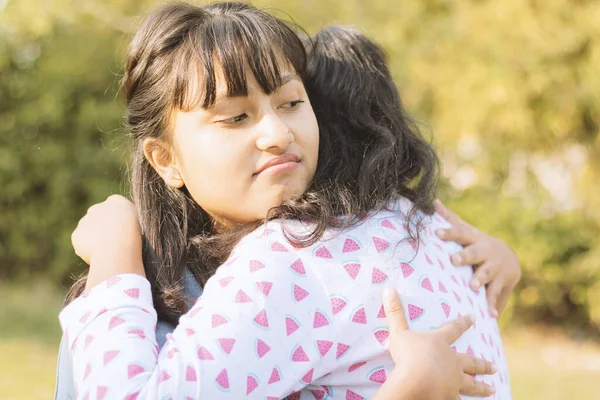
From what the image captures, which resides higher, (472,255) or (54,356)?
(472,255)

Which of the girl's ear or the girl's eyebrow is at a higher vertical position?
the girl's eyebrow

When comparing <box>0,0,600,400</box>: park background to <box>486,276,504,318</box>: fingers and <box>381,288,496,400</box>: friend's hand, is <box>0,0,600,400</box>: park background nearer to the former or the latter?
<box>486,276,504,318</box>: fingers

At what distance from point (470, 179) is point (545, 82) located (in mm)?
1480

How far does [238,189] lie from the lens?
6.78 ft

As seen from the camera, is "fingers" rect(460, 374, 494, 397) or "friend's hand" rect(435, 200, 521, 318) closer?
"fingers" rect(460, 374, 494, 397)

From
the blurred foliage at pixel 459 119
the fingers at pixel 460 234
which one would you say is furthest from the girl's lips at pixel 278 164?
the blurred foliage at pixel 459 119

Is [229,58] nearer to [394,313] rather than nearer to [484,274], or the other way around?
[394,313]

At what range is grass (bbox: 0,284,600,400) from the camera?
6.23 m

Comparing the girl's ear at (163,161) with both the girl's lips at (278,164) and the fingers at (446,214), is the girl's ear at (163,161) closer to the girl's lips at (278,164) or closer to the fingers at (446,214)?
the girl's lips at (278,164)

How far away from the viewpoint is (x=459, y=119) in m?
8.20

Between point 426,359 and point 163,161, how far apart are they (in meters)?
0.99

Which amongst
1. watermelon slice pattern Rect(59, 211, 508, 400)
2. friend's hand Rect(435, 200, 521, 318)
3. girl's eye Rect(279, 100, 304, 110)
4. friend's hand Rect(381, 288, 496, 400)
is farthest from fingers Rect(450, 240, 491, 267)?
girl's eye Rect(279, 100, 304, 110)

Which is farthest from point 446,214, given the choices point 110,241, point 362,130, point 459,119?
point 459,119

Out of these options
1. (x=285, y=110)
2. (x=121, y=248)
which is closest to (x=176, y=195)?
(x=121, y=248)
